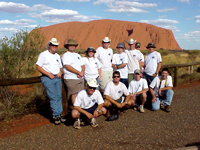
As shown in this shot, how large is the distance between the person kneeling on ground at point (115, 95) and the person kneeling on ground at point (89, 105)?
1.83ft

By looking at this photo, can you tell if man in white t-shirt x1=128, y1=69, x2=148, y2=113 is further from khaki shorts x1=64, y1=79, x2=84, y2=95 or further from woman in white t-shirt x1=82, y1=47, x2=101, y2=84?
khaki shorts x1=64, y1=79, x2=84, y2=95

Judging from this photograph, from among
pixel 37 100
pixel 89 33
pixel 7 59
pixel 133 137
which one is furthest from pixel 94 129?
pixel 89 33

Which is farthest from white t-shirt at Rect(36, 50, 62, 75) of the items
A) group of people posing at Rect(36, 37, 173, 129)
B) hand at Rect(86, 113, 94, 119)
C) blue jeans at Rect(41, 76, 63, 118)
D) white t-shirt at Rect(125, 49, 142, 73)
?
white t-shirt at Rect(125, 49, 142, 73)

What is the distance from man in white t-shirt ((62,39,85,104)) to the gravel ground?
0.85 meters

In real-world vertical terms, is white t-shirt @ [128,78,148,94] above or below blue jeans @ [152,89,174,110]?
above

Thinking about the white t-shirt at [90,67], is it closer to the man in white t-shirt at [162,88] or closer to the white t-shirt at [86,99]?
the white t-shirt at [86,99]

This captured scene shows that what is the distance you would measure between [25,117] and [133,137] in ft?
9.36

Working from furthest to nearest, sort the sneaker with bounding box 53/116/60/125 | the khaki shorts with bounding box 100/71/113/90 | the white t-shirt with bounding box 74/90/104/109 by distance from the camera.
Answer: the khaki shorts with bounding box 100/71/113/90 < the sneaker with bounding box 53/116/60/125 < the white t-shirt with bounding box 74/90/104/109

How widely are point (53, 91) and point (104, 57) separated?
1962 mm

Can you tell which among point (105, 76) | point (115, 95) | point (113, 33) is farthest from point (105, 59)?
→ point (113, 33)

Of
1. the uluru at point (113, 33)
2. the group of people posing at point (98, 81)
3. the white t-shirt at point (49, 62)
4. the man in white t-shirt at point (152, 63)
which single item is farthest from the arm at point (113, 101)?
the uluru at point (113, 33)

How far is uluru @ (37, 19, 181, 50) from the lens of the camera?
101125mm

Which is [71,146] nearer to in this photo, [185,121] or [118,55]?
[185,121]

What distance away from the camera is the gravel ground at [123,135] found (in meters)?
4.03
